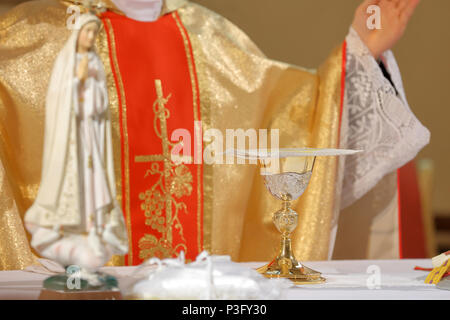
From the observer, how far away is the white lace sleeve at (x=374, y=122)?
1.81 meters

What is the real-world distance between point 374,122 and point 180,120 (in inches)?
19.7

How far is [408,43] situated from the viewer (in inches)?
163

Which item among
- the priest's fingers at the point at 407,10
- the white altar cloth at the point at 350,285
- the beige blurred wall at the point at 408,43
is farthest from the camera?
the beige blurred wall at the point at 408,43

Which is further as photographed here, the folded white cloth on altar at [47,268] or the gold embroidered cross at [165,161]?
the gold embroidered cross at [165,161]

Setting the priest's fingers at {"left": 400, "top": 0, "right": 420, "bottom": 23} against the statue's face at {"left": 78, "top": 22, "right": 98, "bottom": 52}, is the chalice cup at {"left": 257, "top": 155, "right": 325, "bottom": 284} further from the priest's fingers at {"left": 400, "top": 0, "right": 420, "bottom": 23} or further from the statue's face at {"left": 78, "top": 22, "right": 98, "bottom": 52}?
the priest's fingers at {"left": 400, "top": 0, "right": 420, "bottom": 23}

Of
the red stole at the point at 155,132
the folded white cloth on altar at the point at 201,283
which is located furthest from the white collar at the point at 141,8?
the folded white cloth on altar at the point at 201,283

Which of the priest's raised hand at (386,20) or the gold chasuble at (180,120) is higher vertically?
the priest's raised hand at (386,20)

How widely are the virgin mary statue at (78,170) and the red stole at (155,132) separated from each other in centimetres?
59

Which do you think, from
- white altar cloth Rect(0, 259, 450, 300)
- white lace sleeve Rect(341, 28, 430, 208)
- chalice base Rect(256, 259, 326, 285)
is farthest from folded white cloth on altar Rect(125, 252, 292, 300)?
white lace sleeve Rect(341, 28, 430, 208)

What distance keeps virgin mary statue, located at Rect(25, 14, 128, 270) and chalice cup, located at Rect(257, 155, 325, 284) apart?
0.33 m

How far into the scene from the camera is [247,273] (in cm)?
97

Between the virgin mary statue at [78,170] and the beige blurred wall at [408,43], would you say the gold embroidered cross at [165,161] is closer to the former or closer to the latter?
the virgin mary statue at [78,170]
